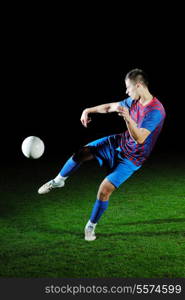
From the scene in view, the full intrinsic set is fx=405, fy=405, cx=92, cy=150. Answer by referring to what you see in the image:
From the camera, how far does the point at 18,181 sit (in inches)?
282

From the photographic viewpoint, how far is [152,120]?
3.92m

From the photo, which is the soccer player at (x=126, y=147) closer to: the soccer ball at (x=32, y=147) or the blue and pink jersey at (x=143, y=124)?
the blue and pink jersey at (x=143, y=124)

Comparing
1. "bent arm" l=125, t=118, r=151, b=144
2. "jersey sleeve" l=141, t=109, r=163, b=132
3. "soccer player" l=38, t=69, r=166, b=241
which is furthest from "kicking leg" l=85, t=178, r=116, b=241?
"jersey sleeve" l=141, t=109, r=163, b=132

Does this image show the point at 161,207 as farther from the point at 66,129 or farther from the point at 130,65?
the point at 130,65

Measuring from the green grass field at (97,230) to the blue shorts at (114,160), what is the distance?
648 mm

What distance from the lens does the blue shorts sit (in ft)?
13.3

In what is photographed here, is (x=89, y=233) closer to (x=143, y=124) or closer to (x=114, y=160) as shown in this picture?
(x=114, y=160)

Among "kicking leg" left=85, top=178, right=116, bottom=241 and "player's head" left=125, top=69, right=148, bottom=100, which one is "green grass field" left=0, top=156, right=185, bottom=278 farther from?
"player's head" left=125, top=69, right=148, bottom=100

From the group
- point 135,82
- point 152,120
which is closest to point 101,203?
point 152,120

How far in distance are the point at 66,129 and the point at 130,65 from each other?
4064 mm

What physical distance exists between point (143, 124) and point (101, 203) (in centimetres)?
90

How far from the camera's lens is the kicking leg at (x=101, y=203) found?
405 centimetres

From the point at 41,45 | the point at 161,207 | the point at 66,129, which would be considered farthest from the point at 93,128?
the point at 161,207

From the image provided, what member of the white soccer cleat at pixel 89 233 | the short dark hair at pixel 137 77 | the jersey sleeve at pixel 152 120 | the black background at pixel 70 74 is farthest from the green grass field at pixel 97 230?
the black background at pixel 70 74
